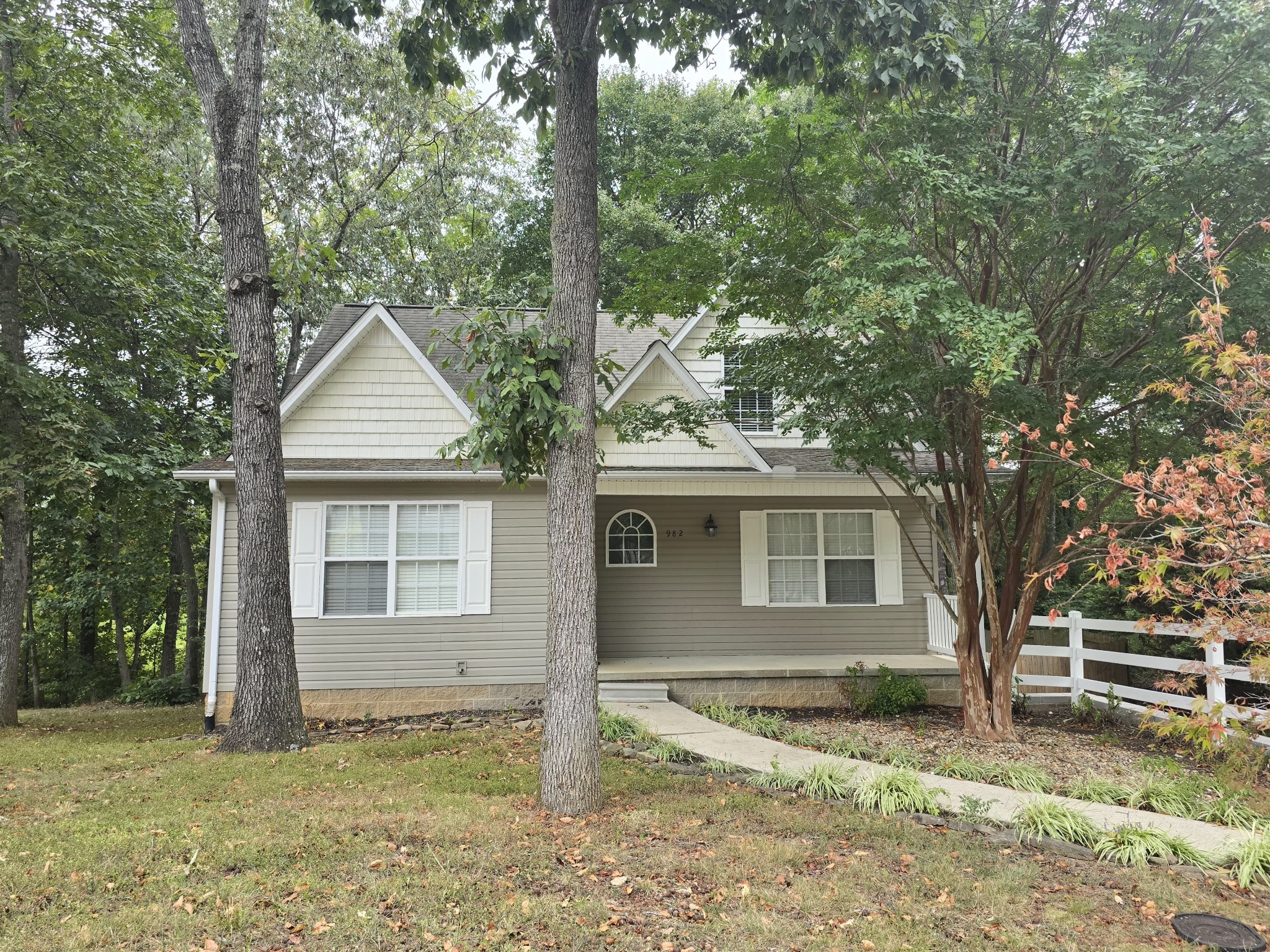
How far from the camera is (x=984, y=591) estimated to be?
8.86 m

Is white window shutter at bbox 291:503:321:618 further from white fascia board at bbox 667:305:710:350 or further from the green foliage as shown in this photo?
the green foliage

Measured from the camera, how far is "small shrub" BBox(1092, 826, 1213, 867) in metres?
4.85

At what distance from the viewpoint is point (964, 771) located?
6.90 meters

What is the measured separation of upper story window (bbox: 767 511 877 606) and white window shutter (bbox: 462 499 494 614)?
13.7 feet

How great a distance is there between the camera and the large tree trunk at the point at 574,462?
5742 mm

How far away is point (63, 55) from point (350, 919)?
1328 cm

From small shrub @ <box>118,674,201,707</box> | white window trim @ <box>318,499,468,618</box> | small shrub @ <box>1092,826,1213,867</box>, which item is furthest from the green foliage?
small shrub @ <box>118,674,201,707</box>

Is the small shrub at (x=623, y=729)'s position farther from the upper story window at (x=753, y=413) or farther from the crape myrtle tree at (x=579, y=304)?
the upper story window at (x=753, y=413)

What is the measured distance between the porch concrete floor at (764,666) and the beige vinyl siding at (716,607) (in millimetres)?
314

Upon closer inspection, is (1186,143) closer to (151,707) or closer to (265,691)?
(265,691)

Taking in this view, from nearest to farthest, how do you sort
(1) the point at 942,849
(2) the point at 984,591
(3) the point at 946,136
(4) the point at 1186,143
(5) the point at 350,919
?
1. (5) the point at 350,919
2. (1) the point at 942,849
3. (4) the point at 1186,143
4. (3) the point at 946,136
5. (2) the point at 984,591

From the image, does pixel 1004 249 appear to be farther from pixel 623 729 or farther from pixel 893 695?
pixel 623 729

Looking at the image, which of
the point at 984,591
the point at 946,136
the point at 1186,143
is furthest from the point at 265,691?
the point at 1186,143

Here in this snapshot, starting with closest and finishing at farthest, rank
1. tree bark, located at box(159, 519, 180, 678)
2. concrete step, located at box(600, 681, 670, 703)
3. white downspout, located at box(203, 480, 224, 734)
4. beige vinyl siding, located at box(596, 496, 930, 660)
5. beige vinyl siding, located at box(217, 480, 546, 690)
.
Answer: white downspout, located at box(203, 480, 224, 734)
concrete step, located at box(600, 681, 670, 703)
beige vinyl siding, located at box(217, 480, 546, 690)
beige vinyl siding, located at box(596, 496, 930, 660)
tree bark, located at box(159, 519, 180, 678)
